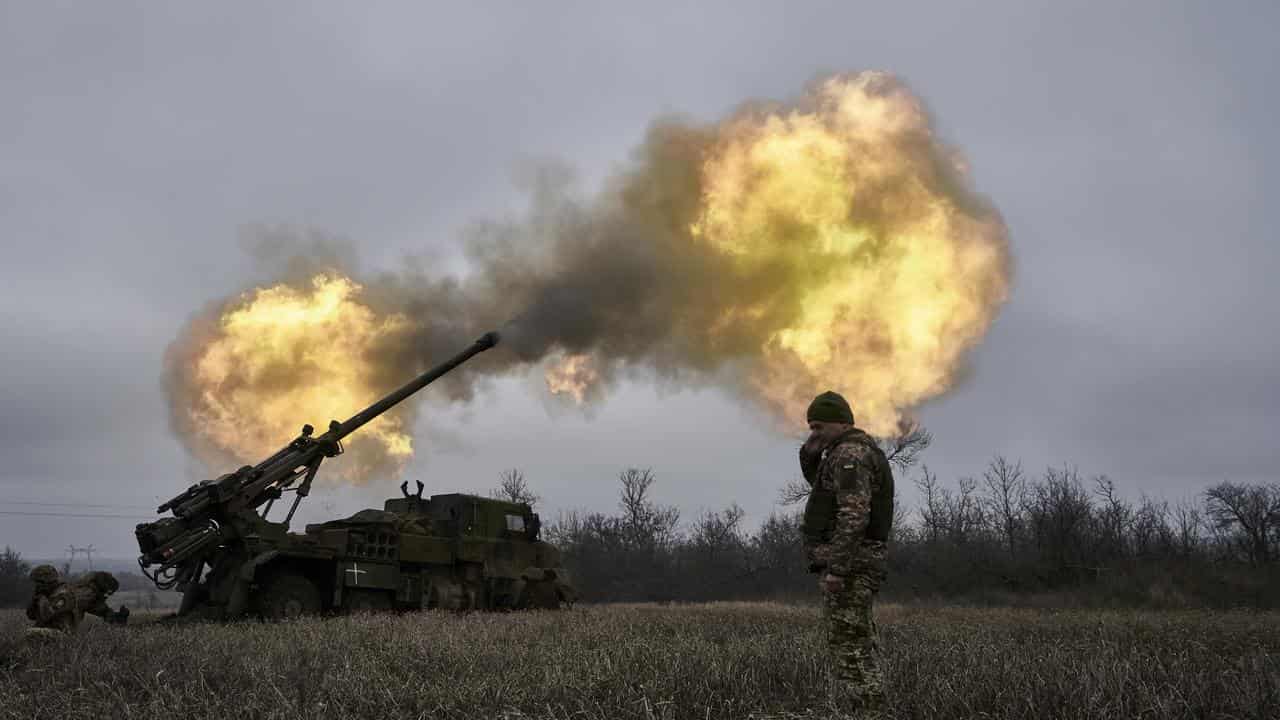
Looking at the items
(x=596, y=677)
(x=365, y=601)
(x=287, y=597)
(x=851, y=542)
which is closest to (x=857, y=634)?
(x=851, y=542)

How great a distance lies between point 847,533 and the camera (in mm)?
5363

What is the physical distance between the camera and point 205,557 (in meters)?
13.8

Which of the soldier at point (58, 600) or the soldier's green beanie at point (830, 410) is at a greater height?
the soldier's green beanie at point (830, 410)

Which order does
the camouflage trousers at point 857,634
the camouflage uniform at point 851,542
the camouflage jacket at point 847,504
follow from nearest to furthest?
the camouflage trousers at point 857,634, the camouflage uniform at point 851,542, the camouflage jacket at point 847,504

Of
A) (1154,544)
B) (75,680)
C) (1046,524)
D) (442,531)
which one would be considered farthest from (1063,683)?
(1154,544)

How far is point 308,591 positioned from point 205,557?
171 cm

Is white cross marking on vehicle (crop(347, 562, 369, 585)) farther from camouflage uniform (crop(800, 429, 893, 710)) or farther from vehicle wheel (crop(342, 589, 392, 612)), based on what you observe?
camouflage uniform (crop(800, 429, 893, 710))

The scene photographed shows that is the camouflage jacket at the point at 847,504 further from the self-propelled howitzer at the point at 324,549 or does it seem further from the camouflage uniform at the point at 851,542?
the self-propelled howitzer at the point at 324,549

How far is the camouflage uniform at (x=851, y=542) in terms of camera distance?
511cm

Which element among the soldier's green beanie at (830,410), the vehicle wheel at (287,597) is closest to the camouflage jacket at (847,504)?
the soldier's green beanie at (830,410)

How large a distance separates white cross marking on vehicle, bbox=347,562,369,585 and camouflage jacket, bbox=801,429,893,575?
1104 cm

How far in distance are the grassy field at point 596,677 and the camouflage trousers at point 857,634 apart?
24 cm

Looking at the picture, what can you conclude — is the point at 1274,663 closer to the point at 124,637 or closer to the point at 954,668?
the point at 954,668

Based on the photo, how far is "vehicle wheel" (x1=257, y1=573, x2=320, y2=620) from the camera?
1365 cm
